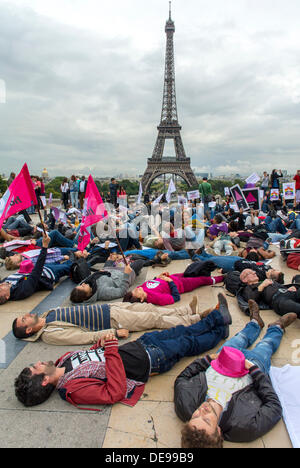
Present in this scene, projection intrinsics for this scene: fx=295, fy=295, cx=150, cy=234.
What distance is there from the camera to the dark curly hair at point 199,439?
6.95 ft

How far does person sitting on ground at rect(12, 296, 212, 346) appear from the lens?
3703 mm

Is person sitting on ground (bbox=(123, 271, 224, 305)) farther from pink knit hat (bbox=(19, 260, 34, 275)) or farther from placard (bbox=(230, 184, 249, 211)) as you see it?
placard (bbox=(230, 184, 249, 211))

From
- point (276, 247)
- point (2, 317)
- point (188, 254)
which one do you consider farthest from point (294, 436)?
point (276, 247)

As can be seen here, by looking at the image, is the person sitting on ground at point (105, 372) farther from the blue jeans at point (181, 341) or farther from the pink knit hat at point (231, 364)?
the pink knit hat at point (231, 364)

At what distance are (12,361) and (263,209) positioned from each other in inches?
482

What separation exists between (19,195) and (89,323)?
2475 millimetres

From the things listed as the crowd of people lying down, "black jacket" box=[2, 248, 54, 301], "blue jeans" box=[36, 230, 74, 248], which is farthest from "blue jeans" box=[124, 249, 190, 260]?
"black jacket" box=[2, 248, 54, 301]

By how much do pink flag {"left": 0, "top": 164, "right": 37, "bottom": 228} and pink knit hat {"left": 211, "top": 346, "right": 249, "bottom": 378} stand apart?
12.0ft

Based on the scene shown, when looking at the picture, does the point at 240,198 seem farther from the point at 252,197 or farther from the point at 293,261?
the point at 293,261

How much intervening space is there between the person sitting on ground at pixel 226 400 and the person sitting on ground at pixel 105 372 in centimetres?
40

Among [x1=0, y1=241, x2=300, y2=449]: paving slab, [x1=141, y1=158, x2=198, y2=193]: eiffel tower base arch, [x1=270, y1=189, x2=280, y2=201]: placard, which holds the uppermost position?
[x1=141, y1=158, x2=198, y2=193]: eiffel tower base arch

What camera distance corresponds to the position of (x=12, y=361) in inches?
136

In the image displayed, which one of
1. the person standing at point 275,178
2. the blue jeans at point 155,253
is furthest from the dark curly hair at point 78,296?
the person standing at point 275,178

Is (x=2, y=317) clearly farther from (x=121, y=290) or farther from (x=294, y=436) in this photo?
(x=294, y=436)
